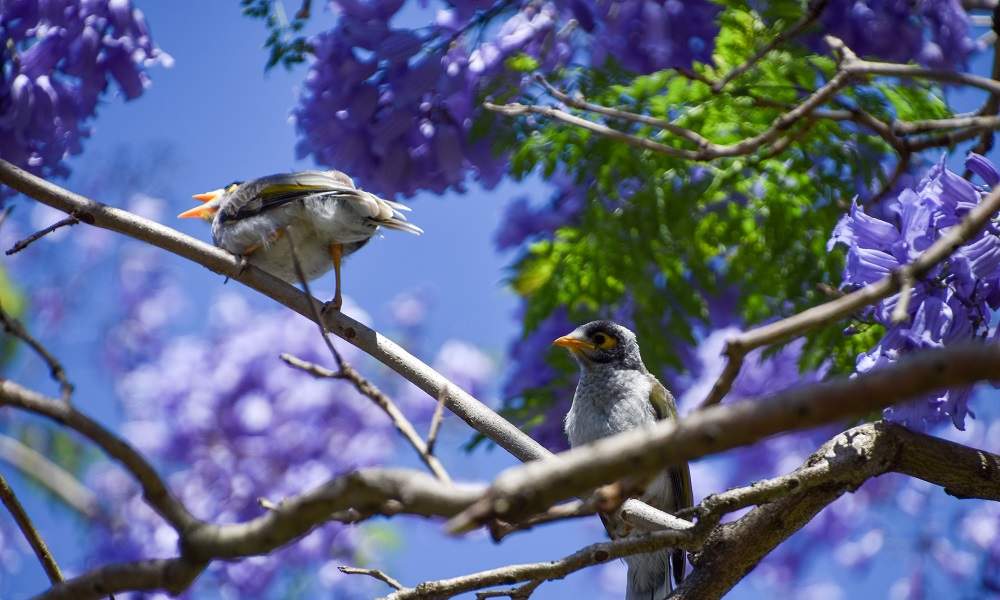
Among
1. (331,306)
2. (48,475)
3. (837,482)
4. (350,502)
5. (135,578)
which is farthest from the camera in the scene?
(48,475)

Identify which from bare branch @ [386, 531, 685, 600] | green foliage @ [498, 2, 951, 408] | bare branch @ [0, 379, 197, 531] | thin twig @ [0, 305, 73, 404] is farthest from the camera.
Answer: green foliage @ [498, 2, 951, 408]

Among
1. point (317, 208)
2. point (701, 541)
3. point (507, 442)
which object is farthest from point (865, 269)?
point (317, 208)

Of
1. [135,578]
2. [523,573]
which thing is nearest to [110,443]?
[135,578]

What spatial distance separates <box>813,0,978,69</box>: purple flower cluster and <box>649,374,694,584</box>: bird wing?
1.42m

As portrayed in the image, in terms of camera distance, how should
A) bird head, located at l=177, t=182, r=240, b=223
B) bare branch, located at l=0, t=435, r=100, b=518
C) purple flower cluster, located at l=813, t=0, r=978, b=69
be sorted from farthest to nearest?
bare branch, located at l=0, t=435, r=100, b=518, bird head, located at l=177, t=182, r=240, b=223, purple flower cluster, located at l=813, t=0, r=978, b=69

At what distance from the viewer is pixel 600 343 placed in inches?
143

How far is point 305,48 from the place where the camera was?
3721 millimetres

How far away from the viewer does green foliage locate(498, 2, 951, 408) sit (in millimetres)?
3307

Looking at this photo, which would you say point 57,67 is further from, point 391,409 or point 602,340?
point 391,409

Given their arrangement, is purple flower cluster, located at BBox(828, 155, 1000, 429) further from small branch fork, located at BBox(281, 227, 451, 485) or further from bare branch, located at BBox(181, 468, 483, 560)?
bare branch, located at BBox(181, 468, 483, 560)

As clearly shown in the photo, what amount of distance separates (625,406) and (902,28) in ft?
5.33

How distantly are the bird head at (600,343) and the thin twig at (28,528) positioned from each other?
82.2 inches

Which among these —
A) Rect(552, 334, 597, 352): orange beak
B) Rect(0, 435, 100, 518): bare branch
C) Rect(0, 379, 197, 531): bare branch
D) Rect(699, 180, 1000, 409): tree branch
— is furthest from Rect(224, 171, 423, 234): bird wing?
Rect(0, 435, 100, 518): bare branch

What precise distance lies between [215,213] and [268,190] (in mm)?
467
